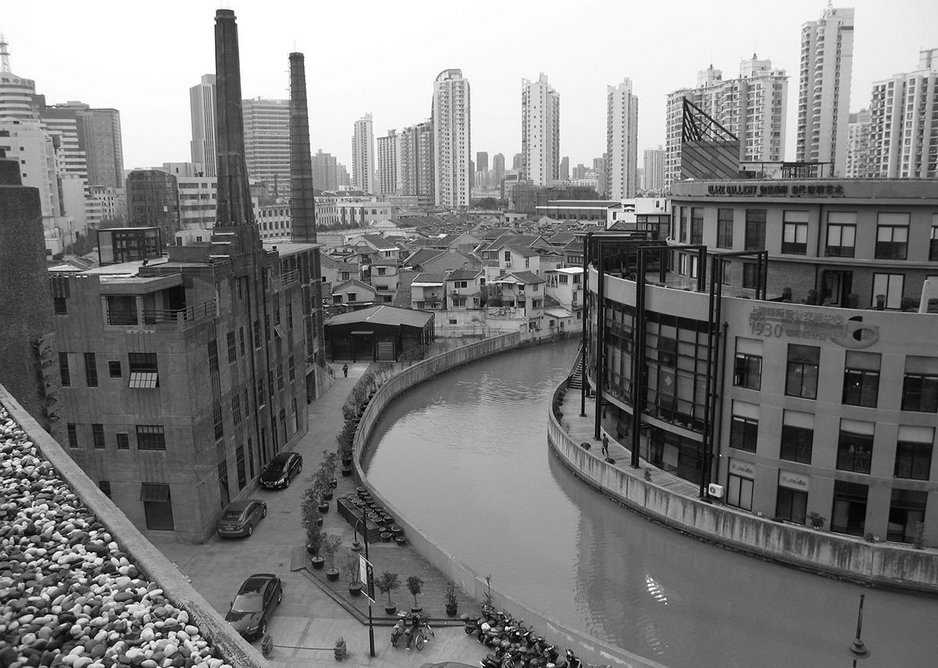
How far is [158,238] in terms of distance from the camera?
109 feet

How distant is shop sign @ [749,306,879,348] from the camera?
2048cm

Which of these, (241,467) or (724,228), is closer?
(241,467)

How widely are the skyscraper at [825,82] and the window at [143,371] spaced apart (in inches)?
4006

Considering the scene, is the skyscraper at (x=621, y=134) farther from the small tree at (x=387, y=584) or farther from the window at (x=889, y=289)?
the small tree at (x=387, y=584)

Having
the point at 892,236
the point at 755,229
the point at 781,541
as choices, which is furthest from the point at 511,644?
the point at 755,229

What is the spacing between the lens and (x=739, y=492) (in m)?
23.4

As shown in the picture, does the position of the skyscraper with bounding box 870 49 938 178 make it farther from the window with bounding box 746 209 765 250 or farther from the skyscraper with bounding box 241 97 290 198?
the skyscraper with bounding box 241 97 290 198

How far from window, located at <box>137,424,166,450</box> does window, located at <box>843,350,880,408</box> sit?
60.7 feet

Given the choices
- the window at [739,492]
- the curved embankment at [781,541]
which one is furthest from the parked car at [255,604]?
the window at [739,492]

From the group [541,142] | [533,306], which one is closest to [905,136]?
[533,306]

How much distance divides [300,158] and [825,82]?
8490cm

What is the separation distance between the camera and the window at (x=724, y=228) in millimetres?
26797

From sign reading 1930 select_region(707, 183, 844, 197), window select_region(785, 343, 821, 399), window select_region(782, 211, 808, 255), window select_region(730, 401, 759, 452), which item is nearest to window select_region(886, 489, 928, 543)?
window select_region(785, 343, 821, 399)

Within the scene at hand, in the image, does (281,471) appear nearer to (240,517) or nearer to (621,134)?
(240,517)
